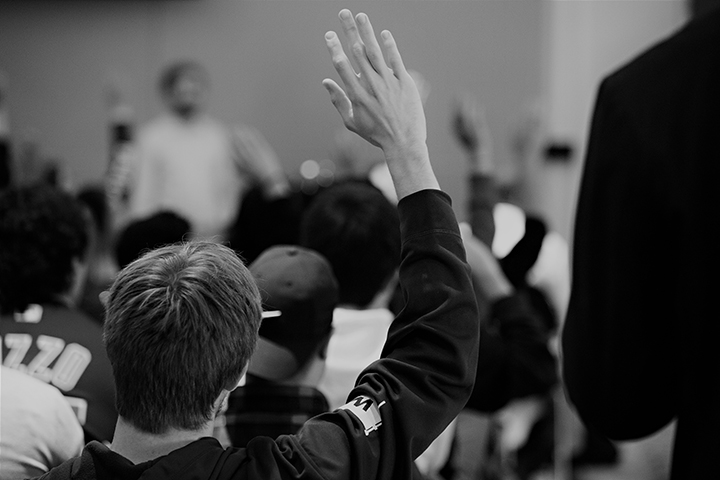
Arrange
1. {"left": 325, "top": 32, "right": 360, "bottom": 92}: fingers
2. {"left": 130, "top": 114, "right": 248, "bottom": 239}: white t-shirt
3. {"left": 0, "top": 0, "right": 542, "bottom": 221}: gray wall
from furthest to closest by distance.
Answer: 1. {"left": 0, "top": 0, "right": 542, "bottom": 221}: gray wall
2. {"left": 130, "top": 114, "right": 248, "bottom": 239}: white t-shirt
3. {"left": 325, "top": 32, "right": 360, "bottom": 92}: fingers

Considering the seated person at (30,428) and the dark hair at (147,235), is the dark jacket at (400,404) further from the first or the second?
the dark hair at (147,235)

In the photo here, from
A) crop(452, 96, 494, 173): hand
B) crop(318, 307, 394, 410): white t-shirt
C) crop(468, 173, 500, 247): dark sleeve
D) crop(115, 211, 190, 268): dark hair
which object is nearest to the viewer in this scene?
crop(318, 307, 394, 410): white t-shirt

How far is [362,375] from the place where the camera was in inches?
44.0

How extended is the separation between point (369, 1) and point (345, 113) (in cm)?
465

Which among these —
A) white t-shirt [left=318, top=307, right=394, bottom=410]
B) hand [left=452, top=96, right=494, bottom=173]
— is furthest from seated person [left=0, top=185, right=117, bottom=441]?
hand [left=452, top=96, right=494, bottom=173]

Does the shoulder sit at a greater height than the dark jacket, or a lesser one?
greater

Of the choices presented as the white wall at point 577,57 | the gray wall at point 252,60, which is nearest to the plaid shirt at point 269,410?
the white wall at point 577,57

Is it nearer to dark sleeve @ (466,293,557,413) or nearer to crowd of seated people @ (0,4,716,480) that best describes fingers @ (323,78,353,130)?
crowd of seated people @ (0,4,716,480)

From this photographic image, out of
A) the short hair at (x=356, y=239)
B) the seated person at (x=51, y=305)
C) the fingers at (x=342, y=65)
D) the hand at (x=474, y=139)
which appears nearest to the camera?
the fingers at (x=342, y=65)

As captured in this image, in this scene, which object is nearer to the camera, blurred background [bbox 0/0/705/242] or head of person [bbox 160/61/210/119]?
head of person [bbox 160/61/210/119]

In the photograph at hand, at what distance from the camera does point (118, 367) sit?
1.03 m

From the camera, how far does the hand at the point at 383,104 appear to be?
3.67 ft

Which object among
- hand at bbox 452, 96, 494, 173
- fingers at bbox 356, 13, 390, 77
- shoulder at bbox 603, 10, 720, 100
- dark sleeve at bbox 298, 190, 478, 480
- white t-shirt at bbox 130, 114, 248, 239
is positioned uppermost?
fingers at bbox 356, 13, 390, 77

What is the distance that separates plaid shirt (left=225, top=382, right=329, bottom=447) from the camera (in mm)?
1458
